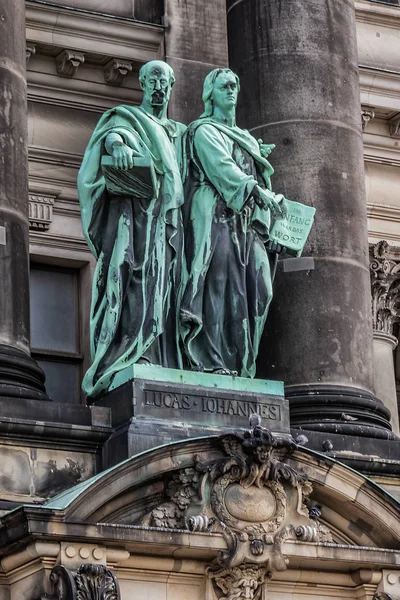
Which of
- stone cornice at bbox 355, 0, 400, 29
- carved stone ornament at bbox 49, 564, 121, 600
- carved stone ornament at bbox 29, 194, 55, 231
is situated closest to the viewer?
carved stone ornament at bbox 49, 564, 121, 600

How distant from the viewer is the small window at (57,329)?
22625mm

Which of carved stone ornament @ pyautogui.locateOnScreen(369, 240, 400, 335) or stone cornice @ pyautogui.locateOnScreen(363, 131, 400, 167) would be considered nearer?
carved stone ornament @ pyautogui.locateOnScreen(369, 240, 400, 335)

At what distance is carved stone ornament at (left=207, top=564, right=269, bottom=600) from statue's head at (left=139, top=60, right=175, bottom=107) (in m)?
4.59

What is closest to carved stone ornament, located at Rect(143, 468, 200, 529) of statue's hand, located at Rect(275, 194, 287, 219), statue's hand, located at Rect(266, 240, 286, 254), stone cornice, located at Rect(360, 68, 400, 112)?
statue's hand, located at Rect(266, 240, 286, 254)

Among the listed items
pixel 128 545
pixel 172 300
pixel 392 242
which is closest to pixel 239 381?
pixel 172 300

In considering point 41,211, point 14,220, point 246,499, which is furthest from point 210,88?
point 246,499

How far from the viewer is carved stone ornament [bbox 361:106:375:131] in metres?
25.1

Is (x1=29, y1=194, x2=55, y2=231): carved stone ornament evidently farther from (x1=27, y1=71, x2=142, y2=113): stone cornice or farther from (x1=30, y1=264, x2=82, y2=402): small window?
(x1=27, y1=71, x2=142, y2=113): stone cornice

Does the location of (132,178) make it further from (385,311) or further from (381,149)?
(381,149)

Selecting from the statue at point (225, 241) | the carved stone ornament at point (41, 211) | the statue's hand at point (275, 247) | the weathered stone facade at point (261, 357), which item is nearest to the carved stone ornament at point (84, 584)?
the weathered stone facade at point (261, 357)

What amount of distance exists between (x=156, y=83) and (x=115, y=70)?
4.22m

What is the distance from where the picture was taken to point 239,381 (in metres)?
18.9

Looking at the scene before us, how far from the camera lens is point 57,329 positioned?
22844 mm

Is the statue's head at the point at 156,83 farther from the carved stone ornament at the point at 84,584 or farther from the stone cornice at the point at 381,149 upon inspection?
the stone cornice at the point at 381,149
